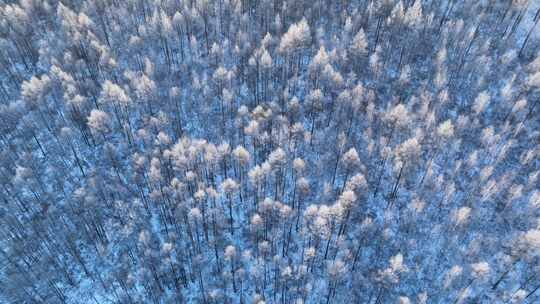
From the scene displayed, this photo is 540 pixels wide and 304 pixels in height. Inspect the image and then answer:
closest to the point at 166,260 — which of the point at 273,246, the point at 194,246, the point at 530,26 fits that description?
the point at 194,246

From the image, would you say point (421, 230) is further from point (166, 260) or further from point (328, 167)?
point (166, 260)

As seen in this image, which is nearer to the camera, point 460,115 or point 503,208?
point 503,208

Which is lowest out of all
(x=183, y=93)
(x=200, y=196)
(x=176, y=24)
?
(x=200, y=196)

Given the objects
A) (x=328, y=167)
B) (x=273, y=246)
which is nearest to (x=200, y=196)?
(x=273, y=246)

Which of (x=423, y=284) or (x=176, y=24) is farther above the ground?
(x=176, y=24)

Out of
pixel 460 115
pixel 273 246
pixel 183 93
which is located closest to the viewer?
pixel 273 246

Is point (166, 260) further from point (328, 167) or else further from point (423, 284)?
point (423, 284)

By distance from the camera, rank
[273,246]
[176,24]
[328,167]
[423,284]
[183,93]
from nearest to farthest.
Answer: [423,284] < [273,246] < [328,167] < [183,93] < [176,24]
